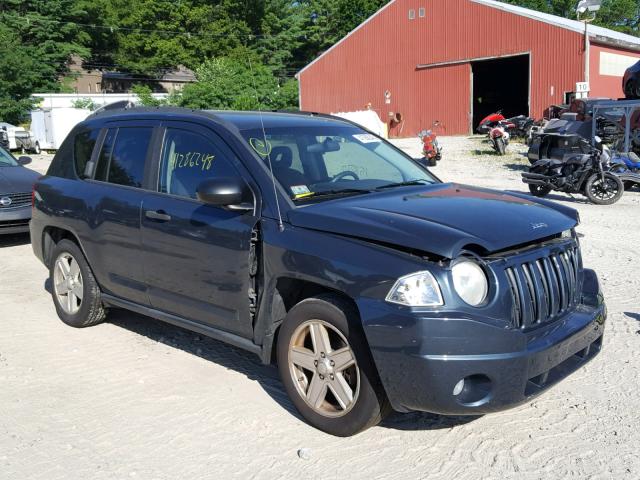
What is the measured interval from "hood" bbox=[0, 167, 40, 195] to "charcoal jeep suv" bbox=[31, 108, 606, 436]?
15.5ft

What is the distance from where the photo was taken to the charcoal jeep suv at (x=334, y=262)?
3301 mm

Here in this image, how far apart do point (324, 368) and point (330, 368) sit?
1.6 inches

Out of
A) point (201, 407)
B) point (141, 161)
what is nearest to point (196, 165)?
point (141, 161)

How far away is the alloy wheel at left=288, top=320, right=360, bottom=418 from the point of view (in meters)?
3.64

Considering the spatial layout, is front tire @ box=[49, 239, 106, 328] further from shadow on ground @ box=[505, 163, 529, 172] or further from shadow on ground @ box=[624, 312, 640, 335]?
shadow on ground @ box=[505, 163, 529, 172]

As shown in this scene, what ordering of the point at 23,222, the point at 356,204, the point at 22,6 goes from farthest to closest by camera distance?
the point at 22,6 < the point at 23,222 < the point at 356,204

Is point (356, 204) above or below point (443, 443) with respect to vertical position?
above

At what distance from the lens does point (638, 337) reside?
5188 millimetres

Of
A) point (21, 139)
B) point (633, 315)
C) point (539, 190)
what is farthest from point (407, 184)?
point (21, 139)

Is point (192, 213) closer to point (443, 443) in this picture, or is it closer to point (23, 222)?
point (443, 443)

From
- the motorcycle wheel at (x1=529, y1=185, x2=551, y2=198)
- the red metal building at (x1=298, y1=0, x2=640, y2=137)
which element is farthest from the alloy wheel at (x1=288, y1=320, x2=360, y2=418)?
the red metal building at (x1=298, y1=0, x2=640, y2=137)

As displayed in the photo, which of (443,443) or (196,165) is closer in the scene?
(443,443)

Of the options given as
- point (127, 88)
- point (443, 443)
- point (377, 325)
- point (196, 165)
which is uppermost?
point (127, 88)

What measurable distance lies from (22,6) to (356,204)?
6351 cm
